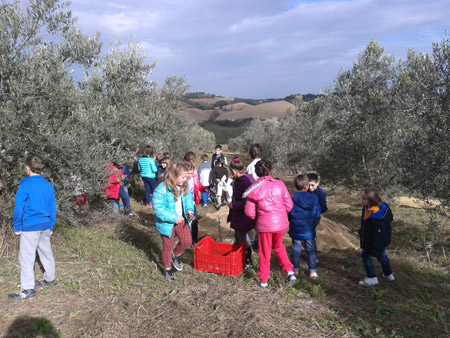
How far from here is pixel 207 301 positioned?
444 cm

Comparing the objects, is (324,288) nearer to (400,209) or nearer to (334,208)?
(334,208)

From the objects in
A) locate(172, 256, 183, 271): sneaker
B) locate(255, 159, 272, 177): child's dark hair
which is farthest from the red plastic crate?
locate(255, 159, 272, 177): child's dark hair

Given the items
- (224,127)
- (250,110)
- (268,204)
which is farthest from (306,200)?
(224,127)

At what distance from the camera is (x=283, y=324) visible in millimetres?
3992

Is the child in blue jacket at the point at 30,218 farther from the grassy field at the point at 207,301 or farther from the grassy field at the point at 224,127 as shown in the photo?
the grassy field at the point at 224,127

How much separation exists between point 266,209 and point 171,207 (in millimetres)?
1442

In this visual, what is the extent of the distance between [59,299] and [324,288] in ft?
12.7

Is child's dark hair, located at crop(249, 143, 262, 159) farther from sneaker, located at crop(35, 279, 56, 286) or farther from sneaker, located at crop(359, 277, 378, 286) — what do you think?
sneaker, located at crop(35, 279, 56, 286)

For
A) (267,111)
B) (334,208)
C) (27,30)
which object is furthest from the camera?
(267,111)

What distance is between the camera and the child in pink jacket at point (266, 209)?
491 centimetres

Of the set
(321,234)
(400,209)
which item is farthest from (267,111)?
(321,234)

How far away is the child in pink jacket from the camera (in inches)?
193

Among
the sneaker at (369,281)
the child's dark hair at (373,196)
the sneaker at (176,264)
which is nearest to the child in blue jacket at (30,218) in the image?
the sneaker at (176,264)

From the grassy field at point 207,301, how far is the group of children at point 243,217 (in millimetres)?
277
